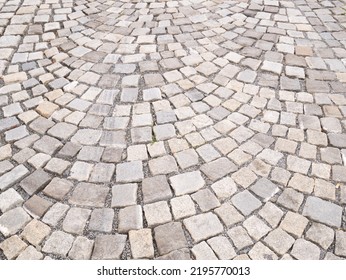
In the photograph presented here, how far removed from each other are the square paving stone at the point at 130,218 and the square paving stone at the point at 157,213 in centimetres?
6

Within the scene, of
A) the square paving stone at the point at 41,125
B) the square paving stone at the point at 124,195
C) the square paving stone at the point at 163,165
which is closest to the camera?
the square paving stone at the point at 124,195

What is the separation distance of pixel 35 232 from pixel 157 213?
0.98 m

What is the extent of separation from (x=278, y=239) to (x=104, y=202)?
1.46m

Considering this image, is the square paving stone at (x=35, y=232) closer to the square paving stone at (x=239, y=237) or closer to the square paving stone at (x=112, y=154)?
the square paving stone at (x=112, y=154)

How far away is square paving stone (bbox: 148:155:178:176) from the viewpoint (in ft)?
10.1

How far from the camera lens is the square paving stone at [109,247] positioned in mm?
2506

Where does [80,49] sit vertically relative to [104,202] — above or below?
above

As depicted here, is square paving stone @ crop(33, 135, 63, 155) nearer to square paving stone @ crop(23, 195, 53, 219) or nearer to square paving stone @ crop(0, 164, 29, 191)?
square paving stone @ crop(0, 164, 29, 191)

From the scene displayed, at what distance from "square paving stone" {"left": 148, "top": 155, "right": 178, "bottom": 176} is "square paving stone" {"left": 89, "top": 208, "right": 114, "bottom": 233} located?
1.82 feet

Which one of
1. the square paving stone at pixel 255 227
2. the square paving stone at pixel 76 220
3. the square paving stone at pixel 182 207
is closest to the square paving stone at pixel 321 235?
the square paving stone at pixel 255 227

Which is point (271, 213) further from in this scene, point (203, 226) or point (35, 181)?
point (35, 181)

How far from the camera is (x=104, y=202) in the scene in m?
2.84

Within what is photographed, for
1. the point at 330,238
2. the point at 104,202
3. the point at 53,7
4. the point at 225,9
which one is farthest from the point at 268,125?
the point at 53,7
